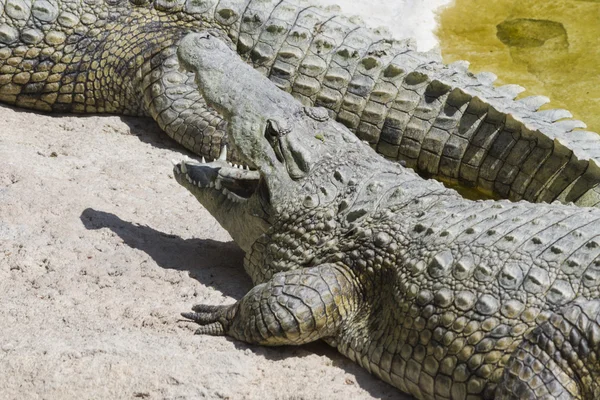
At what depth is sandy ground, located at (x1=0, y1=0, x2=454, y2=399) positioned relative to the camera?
→ 3906 mm

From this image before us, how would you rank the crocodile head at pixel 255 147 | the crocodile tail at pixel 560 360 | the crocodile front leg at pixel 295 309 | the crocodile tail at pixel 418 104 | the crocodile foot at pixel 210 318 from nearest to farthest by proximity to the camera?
the crocodile tail at pixel 560 360 → the crocodile front leg at pixel 295 309 → the crocodile foot at pixel 210 318 → the crocodile head at pixel 255 147 → the crocodile tail at pixel 418 104

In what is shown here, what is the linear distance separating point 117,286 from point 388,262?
133cm

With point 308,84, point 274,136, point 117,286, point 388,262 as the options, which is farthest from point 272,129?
point 308,84

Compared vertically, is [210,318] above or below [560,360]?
below

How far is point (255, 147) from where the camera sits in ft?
15.3

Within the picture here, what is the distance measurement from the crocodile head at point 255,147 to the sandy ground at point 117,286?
0.38 metres

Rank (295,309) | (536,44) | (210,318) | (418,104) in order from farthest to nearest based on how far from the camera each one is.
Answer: (536,44), (418,104), (210,318), (295,309)

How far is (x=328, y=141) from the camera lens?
4.70m

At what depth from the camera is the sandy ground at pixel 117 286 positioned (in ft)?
12.8

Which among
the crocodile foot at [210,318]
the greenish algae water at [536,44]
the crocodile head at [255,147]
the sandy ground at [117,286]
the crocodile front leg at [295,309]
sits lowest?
the sandy ground at [117,286]

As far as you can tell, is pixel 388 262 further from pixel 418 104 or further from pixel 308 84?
pixel 308 84

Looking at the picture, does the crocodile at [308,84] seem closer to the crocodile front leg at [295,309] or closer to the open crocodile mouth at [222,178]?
the open crocodile mouth at [222,178]

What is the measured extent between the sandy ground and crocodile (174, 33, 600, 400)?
15 centimetres

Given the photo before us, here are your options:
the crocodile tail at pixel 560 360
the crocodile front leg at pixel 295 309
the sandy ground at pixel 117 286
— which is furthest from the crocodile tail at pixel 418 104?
the crocodile tail at pixel 560 360
